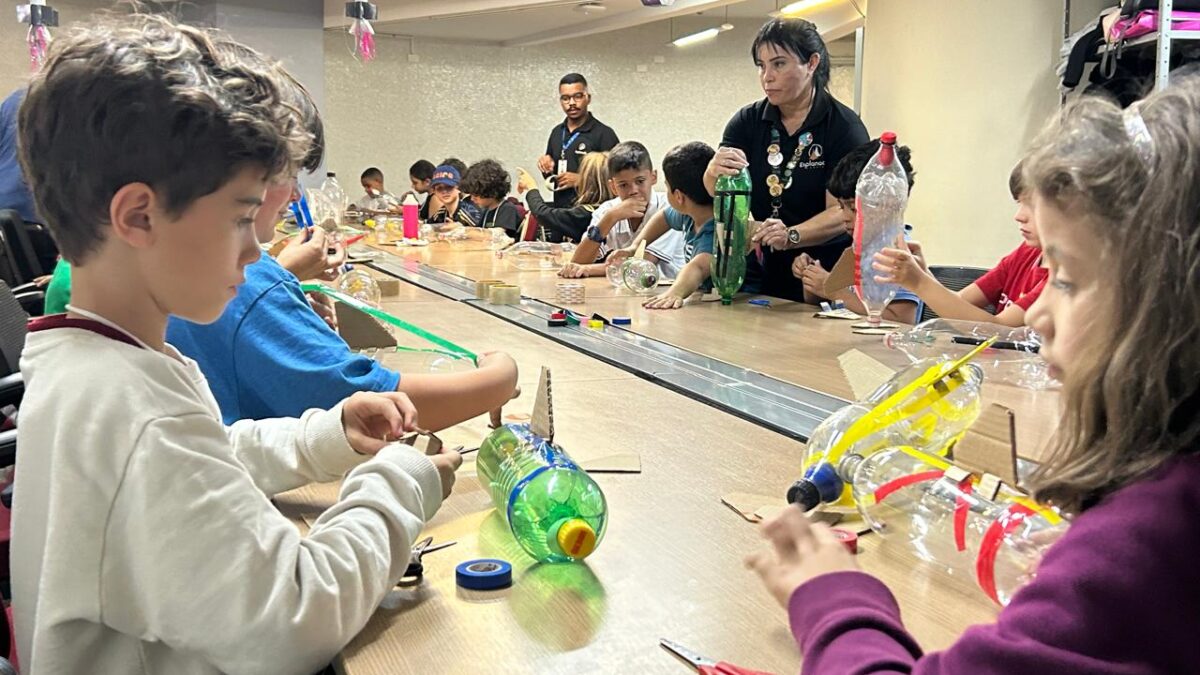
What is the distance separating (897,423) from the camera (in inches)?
42.2

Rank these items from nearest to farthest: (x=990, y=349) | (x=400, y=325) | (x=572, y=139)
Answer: (x=400, y=325) → (x=990, y=349) → (x=572, y=139)

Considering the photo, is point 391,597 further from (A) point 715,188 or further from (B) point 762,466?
(A) point 715,188

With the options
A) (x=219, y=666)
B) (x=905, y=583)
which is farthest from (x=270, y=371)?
(x=905, y=583)

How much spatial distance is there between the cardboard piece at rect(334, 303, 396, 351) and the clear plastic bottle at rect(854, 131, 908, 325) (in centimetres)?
108

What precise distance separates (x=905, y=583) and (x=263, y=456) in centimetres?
69

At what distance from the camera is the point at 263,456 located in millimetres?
1117

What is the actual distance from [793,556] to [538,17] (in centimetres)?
909

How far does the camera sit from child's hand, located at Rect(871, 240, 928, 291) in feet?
6.86

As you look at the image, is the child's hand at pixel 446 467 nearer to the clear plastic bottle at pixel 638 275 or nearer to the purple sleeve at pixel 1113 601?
the purple sleeve at pixel 1113 601

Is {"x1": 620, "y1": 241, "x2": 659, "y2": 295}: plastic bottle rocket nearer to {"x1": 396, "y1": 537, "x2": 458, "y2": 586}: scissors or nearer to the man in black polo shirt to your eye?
{"x1": 396, "y1": 537, "x2": 458, "y2": 586}: scissors

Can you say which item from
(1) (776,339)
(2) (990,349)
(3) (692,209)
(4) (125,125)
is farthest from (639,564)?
(3) (692,209)

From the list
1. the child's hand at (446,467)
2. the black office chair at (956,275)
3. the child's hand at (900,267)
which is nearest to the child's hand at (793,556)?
the child's hand at (446,467)

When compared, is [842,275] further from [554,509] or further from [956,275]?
[554,509]

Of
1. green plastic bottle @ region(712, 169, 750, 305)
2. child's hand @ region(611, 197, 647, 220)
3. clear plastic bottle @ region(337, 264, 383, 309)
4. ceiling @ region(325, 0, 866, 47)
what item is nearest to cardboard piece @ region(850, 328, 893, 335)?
green plastic bottle @ region(712, 169, 750, 305)
